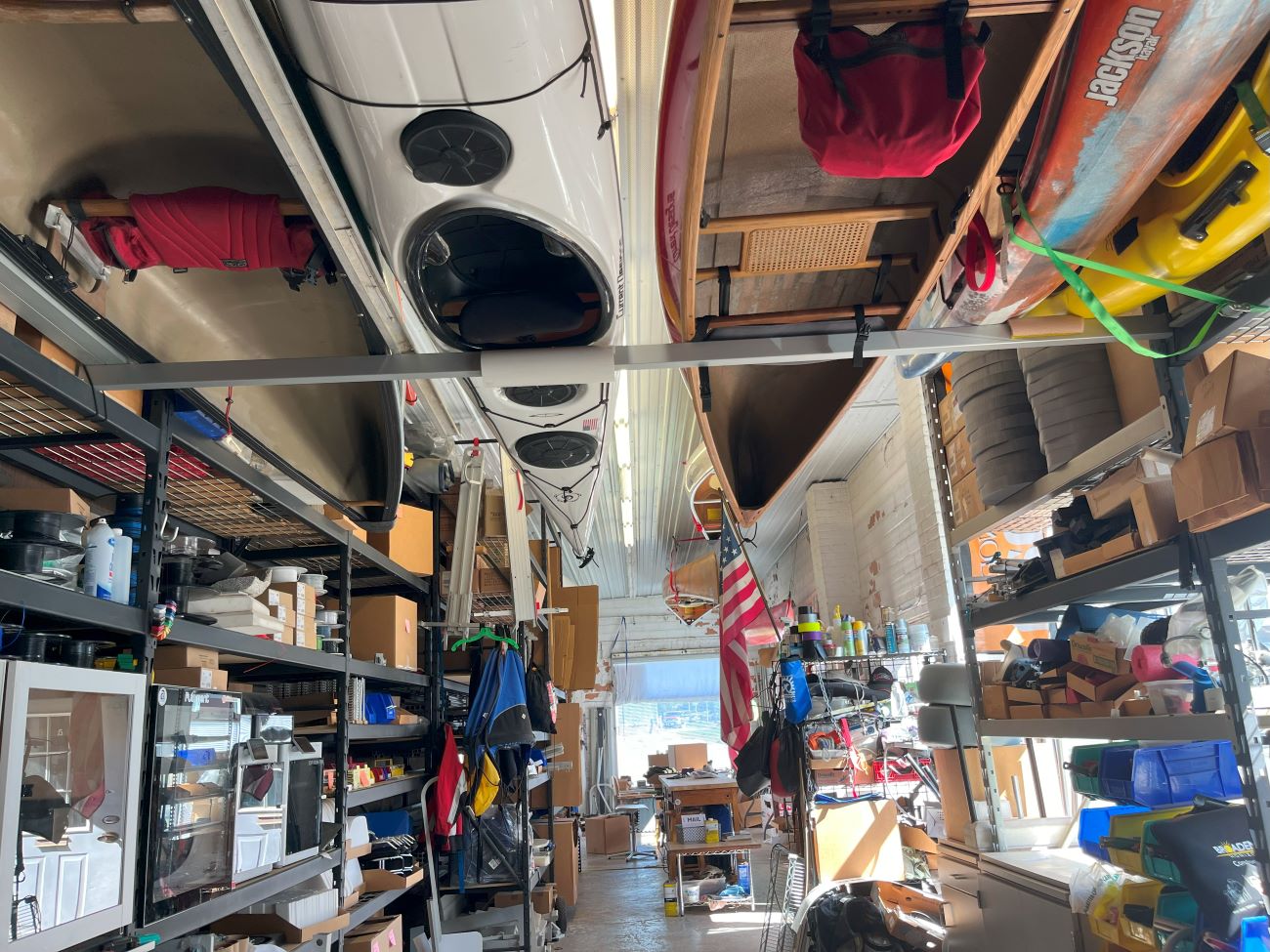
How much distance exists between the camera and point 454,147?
1809 mm

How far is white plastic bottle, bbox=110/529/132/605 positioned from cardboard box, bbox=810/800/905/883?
3957 millimetres

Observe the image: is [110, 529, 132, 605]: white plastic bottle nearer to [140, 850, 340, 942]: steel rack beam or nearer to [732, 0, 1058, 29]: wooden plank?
[140, 850, 340, 942]: steel rack beam

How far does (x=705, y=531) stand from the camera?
6969mm

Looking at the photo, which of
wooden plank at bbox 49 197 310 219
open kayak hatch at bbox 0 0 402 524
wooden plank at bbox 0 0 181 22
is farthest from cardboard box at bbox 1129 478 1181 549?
wooden plank at bbox 0 0 181 22

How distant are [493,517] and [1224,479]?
3.68 meters

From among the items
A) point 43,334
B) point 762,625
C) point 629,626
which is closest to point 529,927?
point 762,625

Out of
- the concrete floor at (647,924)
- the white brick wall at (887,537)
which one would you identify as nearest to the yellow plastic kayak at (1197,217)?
the white brick wall at (887,537)

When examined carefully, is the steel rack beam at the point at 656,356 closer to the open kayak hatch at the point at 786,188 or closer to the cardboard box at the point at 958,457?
the open kayak hatch at the point at 786,188

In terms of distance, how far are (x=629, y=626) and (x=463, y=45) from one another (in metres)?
14.5

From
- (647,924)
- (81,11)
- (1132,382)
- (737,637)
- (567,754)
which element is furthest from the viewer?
(567,754)

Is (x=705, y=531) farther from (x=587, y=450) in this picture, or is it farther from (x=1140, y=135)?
(x=1140, y=135)

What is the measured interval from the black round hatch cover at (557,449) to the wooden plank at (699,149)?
3.86ft

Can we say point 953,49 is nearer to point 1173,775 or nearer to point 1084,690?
point 1084,690

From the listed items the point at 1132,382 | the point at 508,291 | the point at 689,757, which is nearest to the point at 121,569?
the point at 508,291
